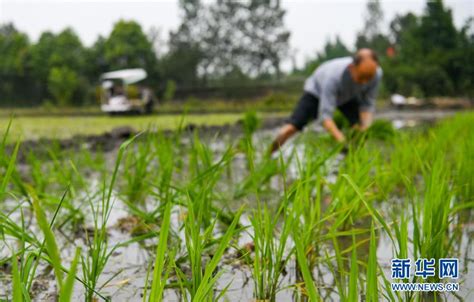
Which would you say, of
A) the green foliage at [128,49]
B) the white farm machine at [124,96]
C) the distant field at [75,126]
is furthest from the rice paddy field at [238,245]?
the green foliage at [128,49]

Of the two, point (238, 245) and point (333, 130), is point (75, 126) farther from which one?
point (238, 245)

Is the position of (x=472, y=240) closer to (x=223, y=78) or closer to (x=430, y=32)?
(x=430, y=32)

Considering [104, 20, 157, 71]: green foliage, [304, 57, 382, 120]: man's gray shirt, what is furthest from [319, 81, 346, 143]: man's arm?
[104, 20, 157, 71]: green foliage

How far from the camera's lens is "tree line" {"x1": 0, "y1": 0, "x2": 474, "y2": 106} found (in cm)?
2439

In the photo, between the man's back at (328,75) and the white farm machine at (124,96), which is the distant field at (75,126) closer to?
the man's back at (328,75)

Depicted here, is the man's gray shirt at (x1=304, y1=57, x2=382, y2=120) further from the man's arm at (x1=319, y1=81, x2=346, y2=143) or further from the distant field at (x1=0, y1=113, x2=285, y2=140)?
the distant field at (x1=0, y1=113, x2=285, y2=140)

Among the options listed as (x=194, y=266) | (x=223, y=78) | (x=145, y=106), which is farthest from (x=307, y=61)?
(x=194, y=266)

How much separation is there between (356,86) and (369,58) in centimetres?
40

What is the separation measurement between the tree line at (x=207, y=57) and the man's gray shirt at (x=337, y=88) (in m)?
20.3

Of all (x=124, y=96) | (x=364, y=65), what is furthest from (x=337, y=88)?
(x=124, y=96)

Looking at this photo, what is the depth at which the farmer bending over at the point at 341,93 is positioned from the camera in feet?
10.8

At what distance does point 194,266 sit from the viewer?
3.24ft

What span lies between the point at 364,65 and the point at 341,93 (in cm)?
50

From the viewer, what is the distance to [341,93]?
374cm
